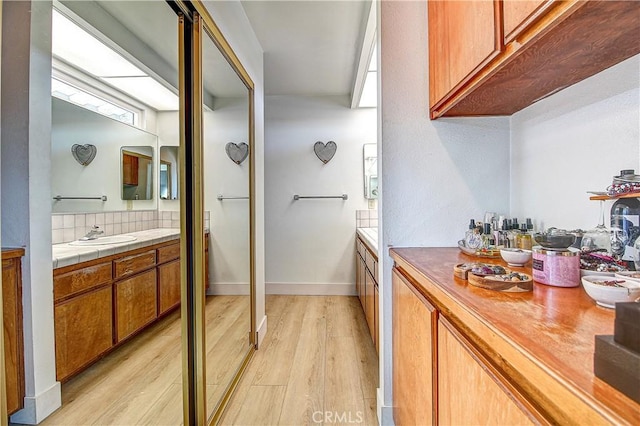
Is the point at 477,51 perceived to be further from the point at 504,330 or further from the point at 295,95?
the point at 295,95

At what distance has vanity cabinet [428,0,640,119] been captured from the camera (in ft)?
2.32

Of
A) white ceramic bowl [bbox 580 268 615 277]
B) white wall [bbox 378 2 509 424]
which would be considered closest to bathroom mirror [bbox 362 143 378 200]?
white wall [bbox 378 2 509 424]

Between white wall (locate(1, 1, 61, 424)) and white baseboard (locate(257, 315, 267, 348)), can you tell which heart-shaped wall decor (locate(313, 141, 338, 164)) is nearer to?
white baseboard (locate(257, 315, 267, 348))

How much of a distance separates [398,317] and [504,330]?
86 cm

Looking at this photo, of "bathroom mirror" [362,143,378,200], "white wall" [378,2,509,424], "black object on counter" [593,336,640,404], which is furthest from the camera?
"bathroom mirror" [362,143,378,200]

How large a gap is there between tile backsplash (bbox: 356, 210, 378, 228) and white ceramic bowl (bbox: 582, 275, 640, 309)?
309cm

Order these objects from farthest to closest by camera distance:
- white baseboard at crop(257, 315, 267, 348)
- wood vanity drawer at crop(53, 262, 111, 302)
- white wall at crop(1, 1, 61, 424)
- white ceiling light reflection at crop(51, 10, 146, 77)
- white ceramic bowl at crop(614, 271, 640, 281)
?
white baseboard at crop(257, 315, 267, 348), wood vanity drawer at crop(53, 262, 111, 302), white ceiling light reflection at crop(51, 10, 146, 77), white wall at crop(1, 1, 61, 424), white ceramic bowl at crop(614, 271, 640, 281)

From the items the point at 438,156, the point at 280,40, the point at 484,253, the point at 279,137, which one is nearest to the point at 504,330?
the point at 484,253

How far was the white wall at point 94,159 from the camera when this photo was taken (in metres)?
1.24

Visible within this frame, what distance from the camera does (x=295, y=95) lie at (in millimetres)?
3793

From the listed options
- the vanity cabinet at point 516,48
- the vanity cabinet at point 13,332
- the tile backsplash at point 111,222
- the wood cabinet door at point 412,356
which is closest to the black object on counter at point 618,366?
the wood cabinet door at point 412,356

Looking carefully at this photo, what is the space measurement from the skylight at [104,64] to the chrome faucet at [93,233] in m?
0.67

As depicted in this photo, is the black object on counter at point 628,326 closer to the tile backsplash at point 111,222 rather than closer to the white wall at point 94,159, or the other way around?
the tile backsplash at point 111,222

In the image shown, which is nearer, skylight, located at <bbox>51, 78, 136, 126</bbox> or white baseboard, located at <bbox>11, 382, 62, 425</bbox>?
white baseboard, located at <bbox>11, 382, 62, 425</bbox>
